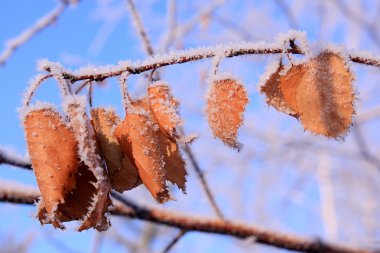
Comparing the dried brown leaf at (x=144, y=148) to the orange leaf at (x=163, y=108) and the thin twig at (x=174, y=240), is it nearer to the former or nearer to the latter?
the orange leaf at (x=163, y=108)

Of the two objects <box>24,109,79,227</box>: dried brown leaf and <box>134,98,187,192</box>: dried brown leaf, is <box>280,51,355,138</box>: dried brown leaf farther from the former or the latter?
<box>24,109,79,227</box>: dried brown leaf

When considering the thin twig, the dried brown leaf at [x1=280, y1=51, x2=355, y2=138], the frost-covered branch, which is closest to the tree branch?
the dried brown leaf at [x1=280, y1=51, x2=355, y2=138]

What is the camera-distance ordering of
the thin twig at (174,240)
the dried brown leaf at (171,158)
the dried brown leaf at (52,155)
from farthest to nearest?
the thin twig at (174,240), the dried brown leaf at (171,158), the dried brown leaf at (52,155)

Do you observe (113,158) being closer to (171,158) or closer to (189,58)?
(171,158)

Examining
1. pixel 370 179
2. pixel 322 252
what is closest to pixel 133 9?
pixel 322 252

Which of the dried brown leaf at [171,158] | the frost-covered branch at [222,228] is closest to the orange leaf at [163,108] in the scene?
the dried brown leaf at [171,158]

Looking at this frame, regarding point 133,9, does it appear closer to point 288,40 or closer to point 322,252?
point 288,40

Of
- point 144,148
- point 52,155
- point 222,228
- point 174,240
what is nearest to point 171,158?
point 144,148
